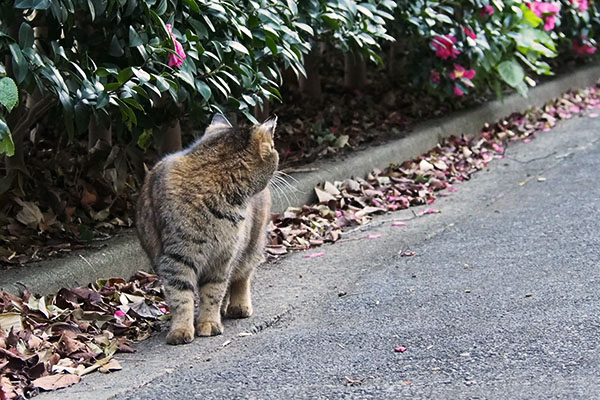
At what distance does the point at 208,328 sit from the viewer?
4.63 m

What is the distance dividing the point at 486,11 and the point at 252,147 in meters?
4.31

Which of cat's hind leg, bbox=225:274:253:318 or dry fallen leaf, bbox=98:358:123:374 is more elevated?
dry fallen leaf, bbox=98:358:123:374

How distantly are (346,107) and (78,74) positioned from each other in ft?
14.9

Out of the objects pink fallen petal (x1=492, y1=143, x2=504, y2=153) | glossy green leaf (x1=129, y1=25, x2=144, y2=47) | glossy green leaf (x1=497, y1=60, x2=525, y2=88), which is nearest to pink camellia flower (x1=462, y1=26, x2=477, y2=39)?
glossy green leaf (x1=497, y1=60, x2=525, y2=88)

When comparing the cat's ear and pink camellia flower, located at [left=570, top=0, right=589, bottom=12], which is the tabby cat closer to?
the cat's ear

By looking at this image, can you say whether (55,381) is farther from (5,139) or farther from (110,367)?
(5,139)

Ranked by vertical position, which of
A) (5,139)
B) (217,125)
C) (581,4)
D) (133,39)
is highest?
(133,39)

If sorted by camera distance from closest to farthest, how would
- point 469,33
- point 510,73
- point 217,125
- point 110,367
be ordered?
point 110,367 < point 217,125 < point 469,33 < point 510,73

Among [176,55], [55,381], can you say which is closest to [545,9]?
[176,55]

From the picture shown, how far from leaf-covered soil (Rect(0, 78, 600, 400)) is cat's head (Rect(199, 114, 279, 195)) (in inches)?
34.9

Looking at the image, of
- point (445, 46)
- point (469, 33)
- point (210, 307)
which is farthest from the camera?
point (469, 33)

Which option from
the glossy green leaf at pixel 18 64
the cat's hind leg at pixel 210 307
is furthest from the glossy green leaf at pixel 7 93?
the cat's hind leg at pixel 210 307

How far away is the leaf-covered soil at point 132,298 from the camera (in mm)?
4066

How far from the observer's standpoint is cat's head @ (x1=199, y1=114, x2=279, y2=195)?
4730mm
